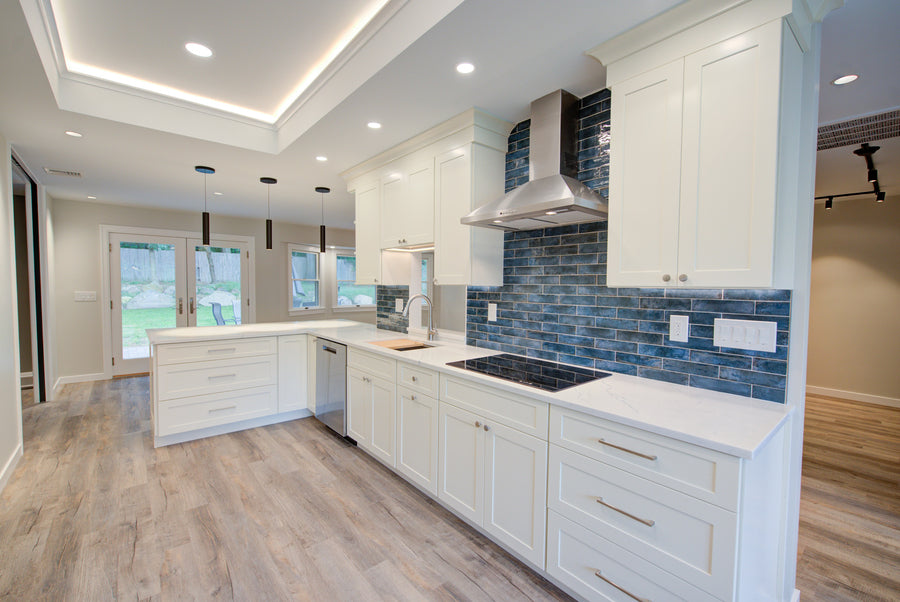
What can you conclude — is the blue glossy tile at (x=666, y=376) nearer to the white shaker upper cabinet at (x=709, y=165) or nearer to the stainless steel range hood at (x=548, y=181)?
the white shaker upper cabinet at (x=709, y=165)

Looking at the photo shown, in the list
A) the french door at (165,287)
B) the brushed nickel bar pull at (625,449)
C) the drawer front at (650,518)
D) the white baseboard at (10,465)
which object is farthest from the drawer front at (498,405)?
the french door at (165,287)

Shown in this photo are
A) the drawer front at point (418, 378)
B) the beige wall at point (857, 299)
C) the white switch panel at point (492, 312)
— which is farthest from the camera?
the beige wall at point (857, 299)

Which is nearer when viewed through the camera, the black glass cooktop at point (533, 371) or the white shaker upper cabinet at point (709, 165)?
the white shaker upper cabinet at point (709, 165)

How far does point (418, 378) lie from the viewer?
7.76 feet

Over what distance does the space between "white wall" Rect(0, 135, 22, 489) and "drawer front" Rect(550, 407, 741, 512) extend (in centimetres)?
349

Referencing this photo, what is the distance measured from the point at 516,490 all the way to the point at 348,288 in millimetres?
6331

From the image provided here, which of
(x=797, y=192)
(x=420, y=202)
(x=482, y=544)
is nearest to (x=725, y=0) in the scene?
(x=797, y=192)

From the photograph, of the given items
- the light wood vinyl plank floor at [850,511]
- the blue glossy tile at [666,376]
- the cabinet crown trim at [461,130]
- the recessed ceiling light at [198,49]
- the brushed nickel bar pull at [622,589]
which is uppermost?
the recessed ceiling light at [198,49]

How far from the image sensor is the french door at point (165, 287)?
211 inches

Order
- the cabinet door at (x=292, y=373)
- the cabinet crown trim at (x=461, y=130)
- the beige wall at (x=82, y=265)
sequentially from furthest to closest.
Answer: the beige wall at (x=82, y=265), the cabinet door at (x=292, y=373), the cabinet crown trim at (x=461, y=130)

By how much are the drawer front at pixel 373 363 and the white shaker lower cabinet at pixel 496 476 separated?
546 mm

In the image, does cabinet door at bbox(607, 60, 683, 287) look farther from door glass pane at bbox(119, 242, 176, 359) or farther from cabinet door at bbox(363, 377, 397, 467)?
door glass pane at bbox(119, 242, 176, 359)

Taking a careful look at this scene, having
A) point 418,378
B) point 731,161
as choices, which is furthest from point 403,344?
point 731,161

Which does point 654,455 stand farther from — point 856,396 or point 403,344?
point 856,396
